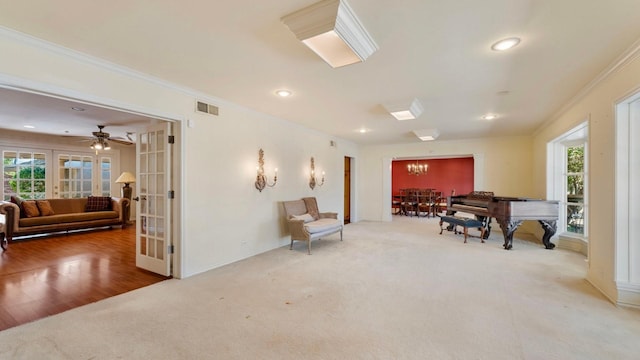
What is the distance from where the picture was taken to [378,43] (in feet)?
7.79

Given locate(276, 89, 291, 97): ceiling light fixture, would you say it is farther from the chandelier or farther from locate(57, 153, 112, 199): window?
the chandelier

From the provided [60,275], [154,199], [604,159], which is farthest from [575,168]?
[60,275]

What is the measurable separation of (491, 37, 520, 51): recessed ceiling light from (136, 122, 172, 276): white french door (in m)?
3.75

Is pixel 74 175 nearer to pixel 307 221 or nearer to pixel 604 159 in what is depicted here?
pixel 307 221

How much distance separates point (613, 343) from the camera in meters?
Answer: 2.12

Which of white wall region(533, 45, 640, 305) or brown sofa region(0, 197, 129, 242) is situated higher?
white wall region(533, 45, 640, 305)

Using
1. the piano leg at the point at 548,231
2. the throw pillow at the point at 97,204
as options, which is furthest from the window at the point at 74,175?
the piano leg at the point at 548,231

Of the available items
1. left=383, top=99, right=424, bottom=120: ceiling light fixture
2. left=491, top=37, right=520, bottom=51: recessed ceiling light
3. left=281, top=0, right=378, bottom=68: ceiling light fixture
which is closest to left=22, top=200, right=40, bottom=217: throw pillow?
left=281, top=0, right=378, bottom=68: ceiling light fixture

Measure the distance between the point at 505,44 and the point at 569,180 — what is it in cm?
448

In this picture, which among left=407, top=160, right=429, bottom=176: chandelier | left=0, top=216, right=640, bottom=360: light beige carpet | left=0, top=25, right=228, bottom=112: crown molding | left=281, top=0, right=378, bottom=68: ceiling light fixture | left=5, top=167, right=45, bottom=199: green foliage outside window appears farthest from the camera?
left=407, top=160, right=429, bottom=176: chandelier

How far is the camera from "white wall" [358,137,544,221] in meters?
6.91

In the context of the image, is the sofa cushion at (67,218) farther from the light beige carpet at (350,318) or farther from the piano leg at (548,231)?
the piano leg at (548,231)

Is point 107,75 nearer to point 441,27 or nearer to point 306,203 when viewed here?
point 441,27

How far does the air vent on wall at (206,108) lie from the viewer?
3.74 m
